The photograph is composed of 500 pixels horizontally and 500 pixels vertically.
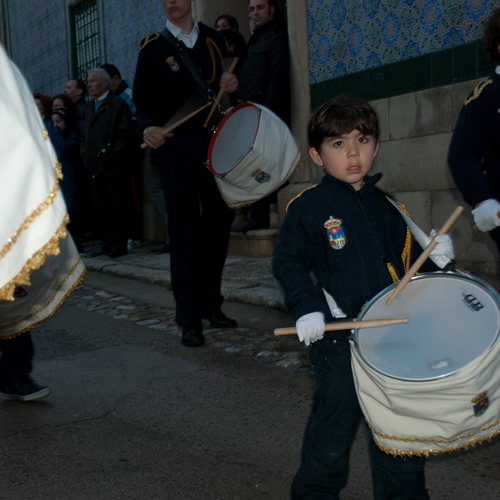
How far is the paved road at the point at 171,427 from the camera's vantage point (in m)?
2.32

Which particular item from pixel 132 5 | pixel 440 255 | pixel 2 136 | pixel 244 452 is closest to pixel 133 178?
pixel 132 5

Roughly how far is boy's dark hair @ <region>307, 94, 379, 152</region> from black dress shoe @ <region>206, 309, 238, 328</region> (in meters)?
2.68

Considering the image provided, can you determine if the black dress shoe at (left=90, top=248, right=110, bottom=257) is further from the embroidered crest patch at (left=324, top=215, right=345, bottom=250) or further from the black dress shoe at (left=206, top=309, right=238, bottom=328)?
the embroidered crest patch at (left=324, top=215, right=345, bottom=250)

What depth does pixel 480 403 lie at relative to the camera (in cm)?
156

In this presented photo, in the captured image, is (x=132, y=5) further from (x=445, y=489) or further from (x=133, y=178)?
(x=445, y=489)

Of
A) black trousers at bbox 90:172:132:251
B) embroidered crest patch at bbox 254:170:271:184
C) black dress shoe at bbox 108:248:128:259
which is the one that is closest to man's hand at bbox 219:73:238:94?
embroidered crest patch at bbox 254:170:271:184

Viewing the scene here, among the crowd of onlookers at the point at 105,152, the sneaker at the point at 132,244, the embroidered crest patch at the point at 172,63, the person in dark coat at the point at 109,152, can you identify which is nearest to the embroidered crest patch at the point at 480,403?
the embroidered crest patch at the point at 172,63

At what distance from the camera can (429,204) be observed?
219 inches

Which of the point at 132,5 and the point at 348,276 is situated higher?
the point at 132,5

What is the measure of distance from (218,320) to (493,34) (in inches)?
104

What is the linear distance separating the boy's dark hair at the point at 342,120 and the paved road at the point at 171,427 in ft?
4.07

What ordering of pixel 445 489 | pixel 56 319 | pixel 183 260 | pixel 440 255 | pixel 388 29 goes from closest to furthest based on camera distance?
pixel 440 255 → pixel 445 489 → pixel 183 260 → pixel 56 319 → pixel 388 29

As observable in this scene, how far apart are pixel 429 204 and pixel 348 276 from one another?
152 inches

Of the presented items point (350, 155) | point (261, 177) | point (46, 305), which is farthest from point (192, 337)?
point (350, 155)
